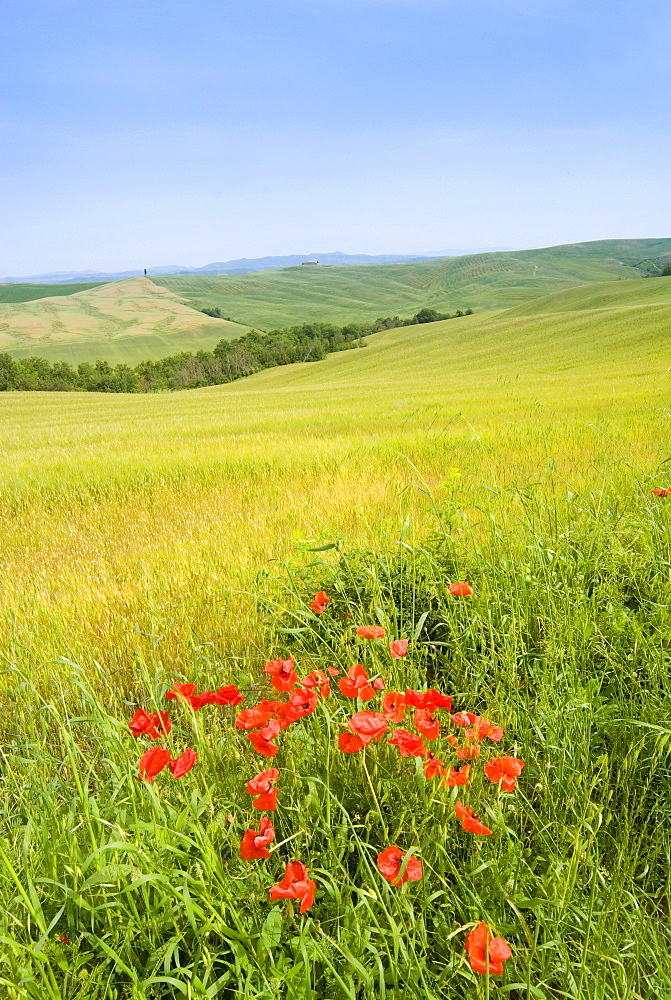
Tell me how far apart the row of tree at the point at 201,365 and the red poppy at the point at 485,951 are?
237ft

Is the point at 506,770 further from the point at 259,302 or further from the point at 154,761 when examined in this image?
the point at 259,302

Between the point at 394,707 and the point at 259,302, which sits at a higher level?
the point at 259,302

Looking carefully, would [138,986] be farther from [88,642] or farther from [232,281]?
[232,281]

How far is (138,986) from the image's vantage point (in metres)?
1.13

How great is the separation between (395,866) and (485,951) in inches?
9.6

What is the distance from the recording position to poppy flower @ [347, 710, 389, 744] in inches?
55.4

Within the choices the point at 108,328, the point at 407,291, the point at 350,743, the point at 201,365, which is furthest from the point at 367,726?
the point at 407,291

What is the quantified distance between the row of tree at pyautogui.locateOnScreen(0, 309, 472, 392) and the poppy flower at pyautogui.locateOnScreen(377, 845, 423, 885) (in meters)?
72.2

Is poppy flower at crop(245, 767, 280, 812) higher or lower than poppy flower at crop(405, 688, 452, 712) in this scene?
lower

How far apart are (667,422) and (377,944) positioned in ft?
27.7

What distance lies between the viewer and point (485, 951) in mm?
1115

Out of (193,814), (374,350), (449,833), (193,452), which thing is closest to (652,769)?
(449,833)

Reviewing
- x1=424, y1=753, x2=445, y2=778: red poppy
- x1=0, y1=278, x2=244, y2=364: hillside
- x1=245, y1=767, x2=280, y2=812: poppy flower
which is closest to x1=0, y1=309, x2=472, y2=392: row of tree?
x1=0, y1=278, x2=244, y2=364: hillside

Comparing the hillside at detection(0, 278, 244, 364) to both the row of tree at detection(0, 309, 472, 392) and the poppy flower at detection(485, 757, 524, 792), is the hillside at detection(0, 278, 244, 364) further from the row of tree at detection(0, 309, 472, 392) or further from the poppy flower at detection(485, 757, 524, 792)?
the poppy flower at detection(485, 757, 524, 792)
